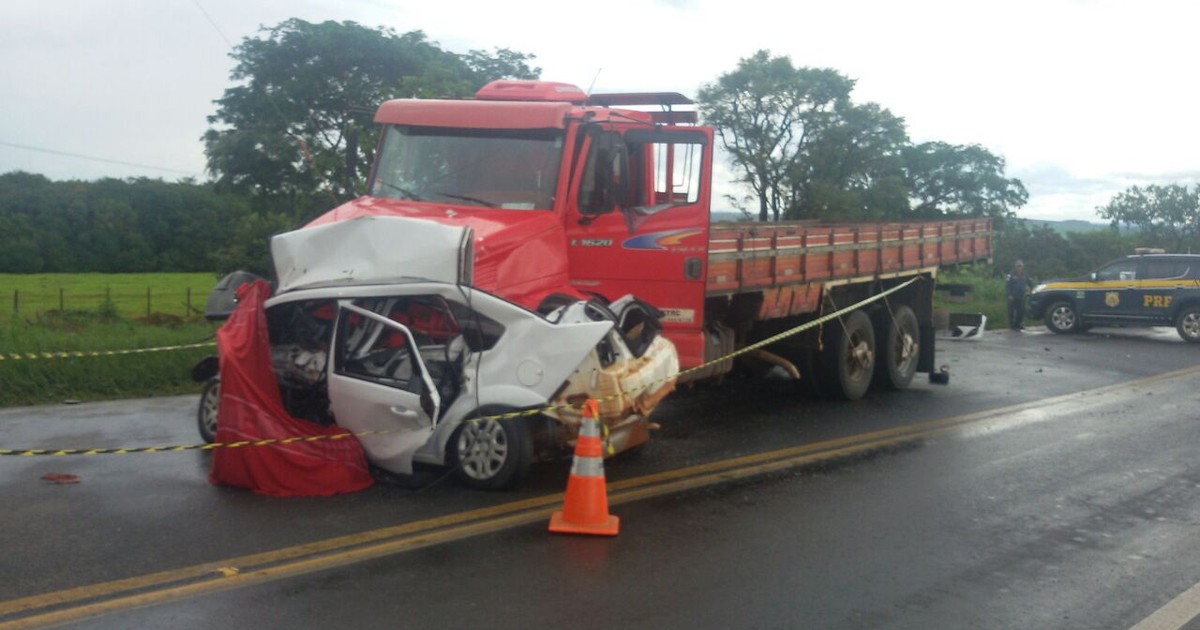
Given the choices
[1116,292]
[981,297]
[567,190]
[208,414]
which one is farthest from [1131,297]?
[208,414]

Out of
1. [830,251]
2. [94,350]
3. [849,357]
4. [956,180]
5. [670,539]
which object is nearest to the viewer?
[670,539]

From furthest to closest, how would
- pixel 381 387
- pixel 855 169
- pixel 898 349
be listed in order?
1. pixel 855 169
2. pixel 898 349
3. pixel 381 387

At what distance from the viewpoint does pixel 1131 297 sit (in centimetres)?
2505

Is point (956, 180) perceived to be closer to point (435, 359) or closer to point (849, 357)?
point (849, 357)

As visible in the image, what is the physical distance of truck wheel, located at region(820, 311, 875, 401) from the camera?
1325 centimetres

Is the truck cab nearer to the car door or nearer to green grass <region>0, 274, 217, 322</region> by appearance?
the car door

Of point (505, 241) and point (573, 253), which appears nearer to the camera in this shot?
point (505, 241)

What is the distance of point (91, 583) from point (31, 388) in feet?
24.3

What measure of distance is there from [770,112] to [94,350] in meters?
26.2

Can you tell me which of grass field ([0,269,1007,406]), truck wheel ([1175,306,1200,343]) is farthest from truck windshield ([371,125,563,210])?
truck wheel ([1175,306,1200,343])

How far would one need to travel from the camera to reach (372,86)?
Answer: 2434cm

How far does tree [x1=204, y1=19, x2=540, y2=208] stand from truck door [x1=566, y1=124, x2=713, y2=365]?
44.1ft

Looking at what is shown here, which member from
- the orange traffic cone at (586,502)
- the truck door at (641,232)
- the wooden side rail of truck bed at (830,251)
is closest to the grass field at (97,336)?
the wooden side rail of truck bed at (830,251)

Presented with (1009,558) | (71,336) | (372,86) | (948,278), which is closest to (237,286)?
(1009,558)
